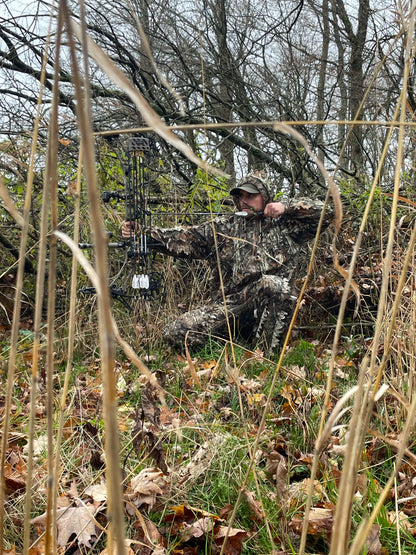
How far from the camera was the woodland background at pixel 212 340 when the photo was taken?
720 millimetres

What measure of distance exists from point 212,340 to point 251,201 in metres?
1.77

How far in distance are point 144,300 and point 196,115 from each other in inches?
128

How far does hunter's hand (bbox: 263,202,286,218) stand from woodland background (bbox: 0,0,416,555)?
0.77 meters

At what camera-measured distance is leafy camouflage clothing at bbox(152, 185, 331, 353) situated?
16.6 feet

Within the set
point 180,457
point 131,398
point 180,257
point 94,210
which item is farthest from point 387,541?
point 180,257

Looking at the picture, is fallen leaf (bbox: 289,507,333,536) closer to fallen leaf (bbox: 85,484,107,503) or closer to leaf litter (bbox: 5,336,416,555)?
leaf litter (bbox: 5,336,416,555)

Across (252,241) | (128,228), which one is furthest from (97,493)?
(252,241)

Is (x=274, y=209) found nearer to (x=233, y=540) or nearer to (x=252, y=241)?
(x=252, y=241)

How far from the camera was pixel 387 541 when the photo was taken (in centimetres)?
154

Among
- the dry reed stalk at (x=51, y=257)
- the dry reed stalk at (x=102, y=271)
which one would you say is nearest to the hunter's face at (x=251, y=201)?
the dry reed stalk at (x=51, y=257)

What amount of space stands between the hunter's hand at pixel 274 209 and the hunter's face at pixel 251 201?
0.18 metres

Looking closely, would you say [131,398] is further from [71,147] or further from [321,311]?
[71,147]

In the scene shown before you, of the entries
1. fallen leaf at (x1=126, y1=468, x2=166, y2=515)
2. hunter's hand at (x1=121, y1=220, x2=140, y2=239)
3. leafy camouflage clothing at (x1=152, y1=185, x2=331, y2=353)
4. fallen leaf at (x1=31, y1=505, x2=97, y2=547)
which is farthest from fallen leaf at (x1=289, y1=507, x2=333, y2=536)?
hunter's hand at (x1=121, y1=220, x2=140, y2=239)

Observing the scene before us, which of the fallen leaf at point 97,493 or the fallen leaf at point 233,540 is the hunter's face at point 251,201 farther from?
the fallen leaf at point 233,540
